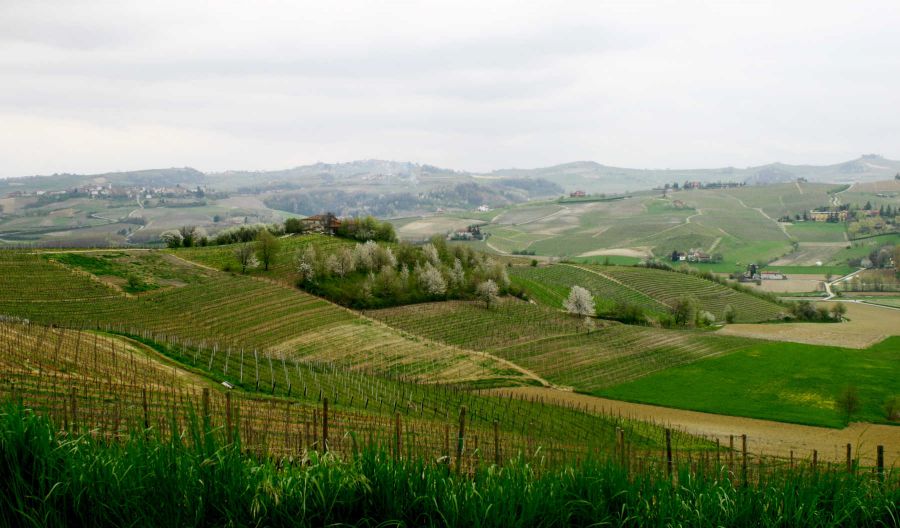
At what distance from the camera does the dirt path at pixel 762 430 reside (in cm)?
4350

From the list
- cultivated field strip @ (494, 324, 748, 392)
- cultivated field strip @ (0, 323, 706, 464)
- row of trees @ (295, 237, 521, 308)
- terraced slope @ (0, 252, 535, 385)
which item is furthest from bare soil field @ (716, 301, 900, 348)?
cultivated field strip @ (0, 323, 706, 464)

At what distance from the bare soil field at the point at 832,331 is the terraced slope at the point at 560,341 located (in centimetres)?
873

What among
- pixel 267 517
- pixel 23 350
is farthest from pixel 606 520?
pixel 23 350

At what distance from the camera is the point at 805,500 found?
7961 millimetres

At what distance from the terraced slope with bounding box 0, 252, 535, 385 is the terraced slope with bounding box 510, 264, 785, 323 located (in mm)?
39720

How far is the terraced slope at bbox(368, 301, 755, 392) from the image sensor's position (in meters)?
66.0

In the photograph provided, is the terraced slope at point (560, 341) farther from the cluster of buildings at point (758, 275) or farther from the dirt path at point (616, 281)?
the cluster of buildings at point (758, 275)

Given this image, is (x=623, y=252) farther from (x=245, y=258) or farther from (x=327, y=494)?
(x=327, y=494)

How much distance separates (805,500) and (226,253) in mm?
92065

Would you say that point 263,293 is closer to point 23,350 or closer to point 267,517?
point 23,350

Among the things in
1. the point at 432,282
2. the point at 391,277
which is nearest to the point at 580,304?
the point at 432,282

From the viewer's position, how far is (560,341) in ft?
247

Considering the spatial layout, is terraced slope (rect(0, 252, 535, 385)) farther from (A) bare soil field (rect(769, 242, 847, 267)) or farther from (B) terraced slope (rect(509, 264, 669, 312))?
(A) bare soil field (rect(769, 242, 847, 267))

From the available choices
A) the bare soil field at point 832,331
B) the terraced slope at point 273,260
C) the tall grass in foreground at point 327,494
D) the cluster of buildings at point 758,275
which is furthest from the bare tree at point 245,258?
the cluster of buildings at point 758,275
